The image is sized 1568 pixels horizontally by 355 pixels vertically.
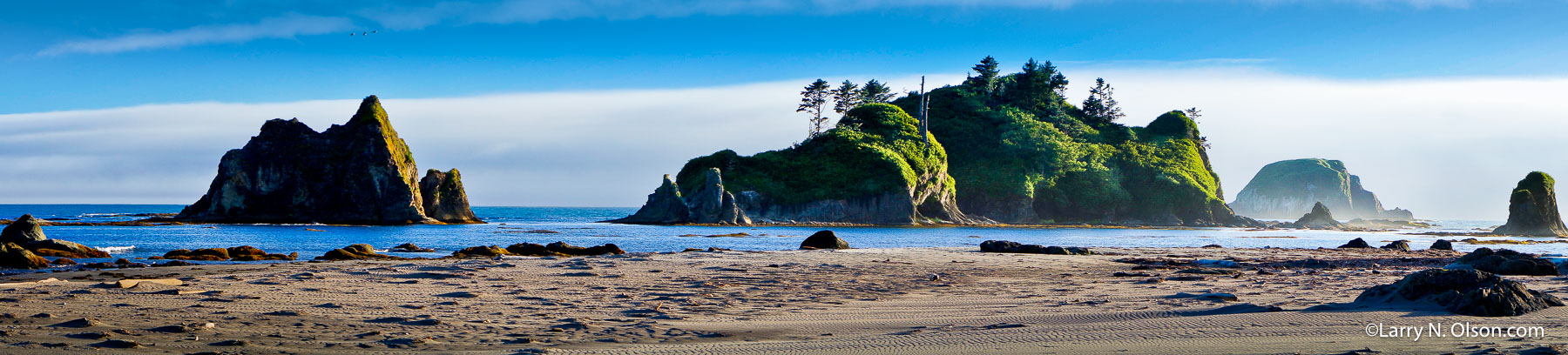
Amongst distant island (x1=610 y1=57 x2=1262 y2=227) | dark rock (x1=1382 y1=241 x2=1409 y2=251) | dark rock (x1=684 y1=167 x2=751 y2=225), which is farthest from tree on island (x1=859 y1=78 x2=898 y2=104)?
dark rock (x1=1382 y1=241 x2=1409 y2=251)

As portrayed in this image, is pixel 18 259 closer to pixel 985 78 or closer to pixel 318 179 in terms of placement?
pixel 318 179

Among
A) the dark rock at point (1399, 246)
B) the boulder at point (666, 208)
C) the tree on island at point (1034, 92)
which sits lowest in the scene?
the dark rock at point (1399, 246)

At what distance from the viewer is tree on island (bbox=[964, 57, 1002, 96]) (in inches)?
5305

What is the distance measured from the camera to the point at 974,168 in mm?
113438

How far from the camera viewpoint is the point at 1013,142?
111688 millimetres

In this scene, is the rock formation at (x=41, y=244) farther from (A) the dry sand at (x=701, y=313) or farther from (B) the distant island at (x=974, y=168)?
(B) the distant island at (x=974, y=168)

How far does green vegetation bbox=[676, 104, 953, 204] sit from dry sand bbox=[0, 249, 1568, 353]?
75.8 meters

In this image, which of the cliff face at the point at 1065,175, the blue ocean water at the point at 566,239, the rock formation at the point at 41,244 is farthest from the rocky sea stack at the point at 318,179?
the cliff face at the point at 1065,175

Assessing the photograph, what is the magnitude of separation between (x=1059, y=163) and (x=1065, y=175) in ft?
6.82

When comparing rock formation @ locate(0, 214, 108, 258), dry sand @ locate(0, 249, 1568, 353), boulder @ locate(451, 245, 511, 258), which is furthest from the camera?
boulder @ locate(451, 245, 511, 258)

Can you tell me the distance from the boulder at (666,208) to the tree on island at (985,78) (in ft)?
197

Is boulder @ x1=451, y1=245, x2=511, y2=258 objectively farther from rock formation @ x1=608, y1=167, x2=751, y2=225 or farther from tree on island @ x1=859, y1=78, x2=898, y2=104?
tree on island @ x1=859, y1=78, x2=898, y2=104

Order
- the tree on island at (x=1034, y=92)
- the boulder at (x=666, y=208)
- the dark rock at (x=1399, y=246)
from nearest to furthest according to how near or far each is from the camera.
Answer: the dark rock at (x=1399, y=246) < the boulder at (x=666, y=208) < the tree on island at (x=1034, y=92)

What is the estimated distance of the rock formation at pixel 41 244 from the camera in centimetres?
2594
